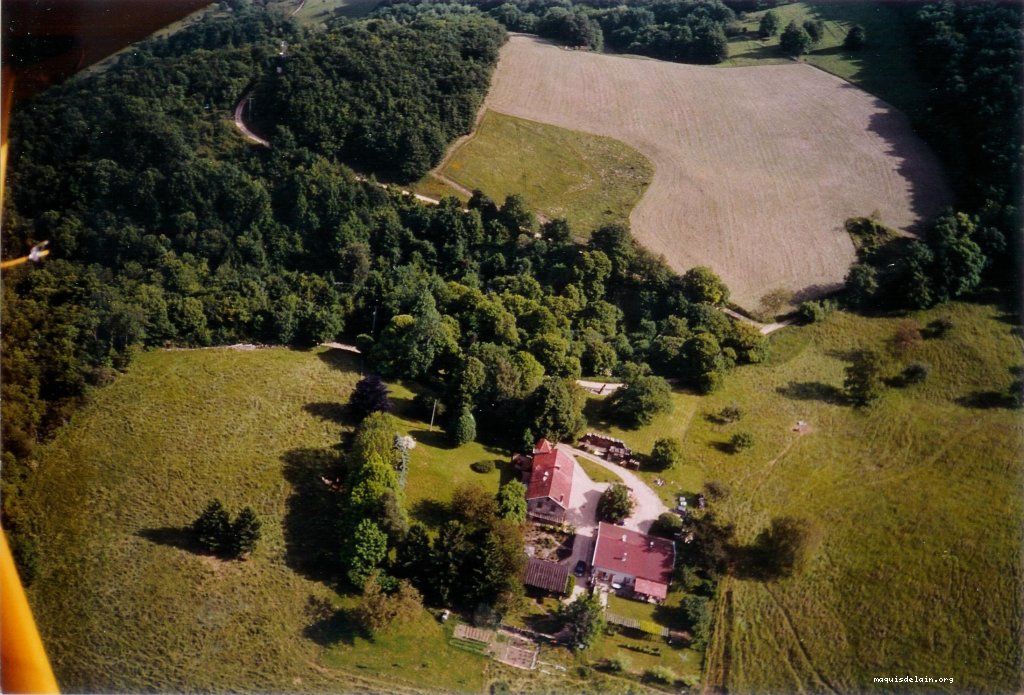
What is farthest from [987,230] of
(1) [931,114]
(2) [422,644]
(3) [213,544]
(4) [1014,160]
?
(3) [213,544]

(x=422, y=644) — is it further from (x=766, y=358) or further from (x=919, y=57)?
(x=919, y=57)

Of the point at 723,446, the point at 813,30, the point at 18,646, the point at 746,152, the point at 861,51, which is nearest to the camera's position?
the point at 18,646

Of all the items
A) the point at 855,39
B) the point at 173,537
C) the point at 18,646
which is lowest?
the point at 173,537

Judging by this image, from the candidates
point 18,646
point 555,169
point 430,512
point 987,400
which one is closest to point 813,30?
point 555,169

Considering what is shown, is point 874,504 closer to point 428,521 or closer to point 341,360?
point 428,521

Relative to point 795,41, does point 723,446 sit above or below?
below

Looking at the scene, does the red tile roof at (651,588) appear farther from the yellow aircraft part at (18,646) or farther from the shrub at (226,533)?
the yellow aircraft part at (18,646)

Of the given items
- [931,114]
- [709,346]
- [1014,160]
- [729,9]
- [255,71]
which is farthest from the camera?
[729,9]
